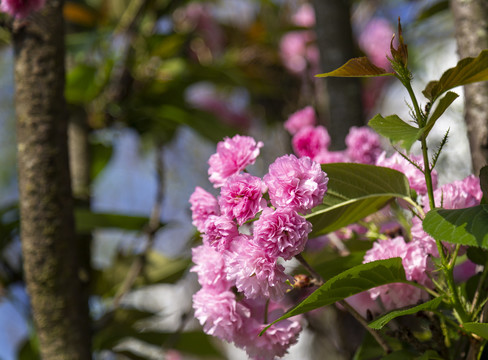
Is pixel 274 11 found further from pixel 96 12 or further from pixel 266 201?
pixel 266 201

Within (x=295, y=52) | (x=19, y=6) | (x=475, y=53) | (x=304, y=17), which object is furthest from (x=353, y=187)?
(x=304, y=17)

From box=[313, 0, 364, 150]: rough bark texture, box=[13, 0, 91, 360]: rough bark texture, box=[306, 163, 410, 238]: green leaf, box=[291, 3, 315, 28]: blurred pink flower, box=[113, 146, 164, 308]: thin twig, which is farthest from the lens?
box=[291, 3, 315, 28]: blurred pink flower

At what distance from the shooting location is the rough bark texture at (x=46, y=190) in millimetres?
787

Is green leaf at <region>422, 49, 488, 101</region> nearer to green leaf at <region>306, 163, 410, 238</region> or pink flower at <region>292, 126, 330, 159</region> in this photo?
green leaf at <region>306, 163, 410, 238</region>

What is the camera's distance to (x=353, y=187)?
49cm

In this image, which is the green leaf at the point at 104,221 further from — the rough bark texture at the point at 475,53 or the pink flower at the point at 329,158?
the rough bark texture at the point at 475,53

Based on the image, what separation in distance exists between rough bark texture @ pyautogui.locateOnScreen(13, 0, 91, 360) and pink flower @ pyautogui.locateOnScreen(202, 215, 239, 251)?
0.43 m

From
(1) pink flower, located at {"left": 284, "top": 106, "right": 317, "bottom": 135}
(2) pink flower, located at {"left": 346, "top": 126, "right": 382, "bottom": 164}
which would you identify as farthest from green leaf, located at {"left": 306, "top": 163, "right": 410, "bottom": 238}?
(1) pink flower, located at {"left": 284, "top": 106, "right": 317, "bottom": 135}

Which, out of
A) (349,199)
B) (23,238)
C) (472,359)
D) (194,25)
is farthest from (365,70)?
(194,25)

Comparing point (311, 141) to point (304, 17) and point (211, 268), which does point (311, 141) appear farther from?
point (304, 17)

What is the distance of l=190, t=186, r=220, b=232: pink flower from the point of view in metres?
0.49

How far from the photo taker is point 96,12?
1.38 metres

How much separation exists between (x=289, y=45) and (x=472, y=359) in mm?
1181

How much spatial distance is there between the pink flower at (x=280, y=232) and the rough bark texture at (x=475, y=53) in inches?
A: 12.1
